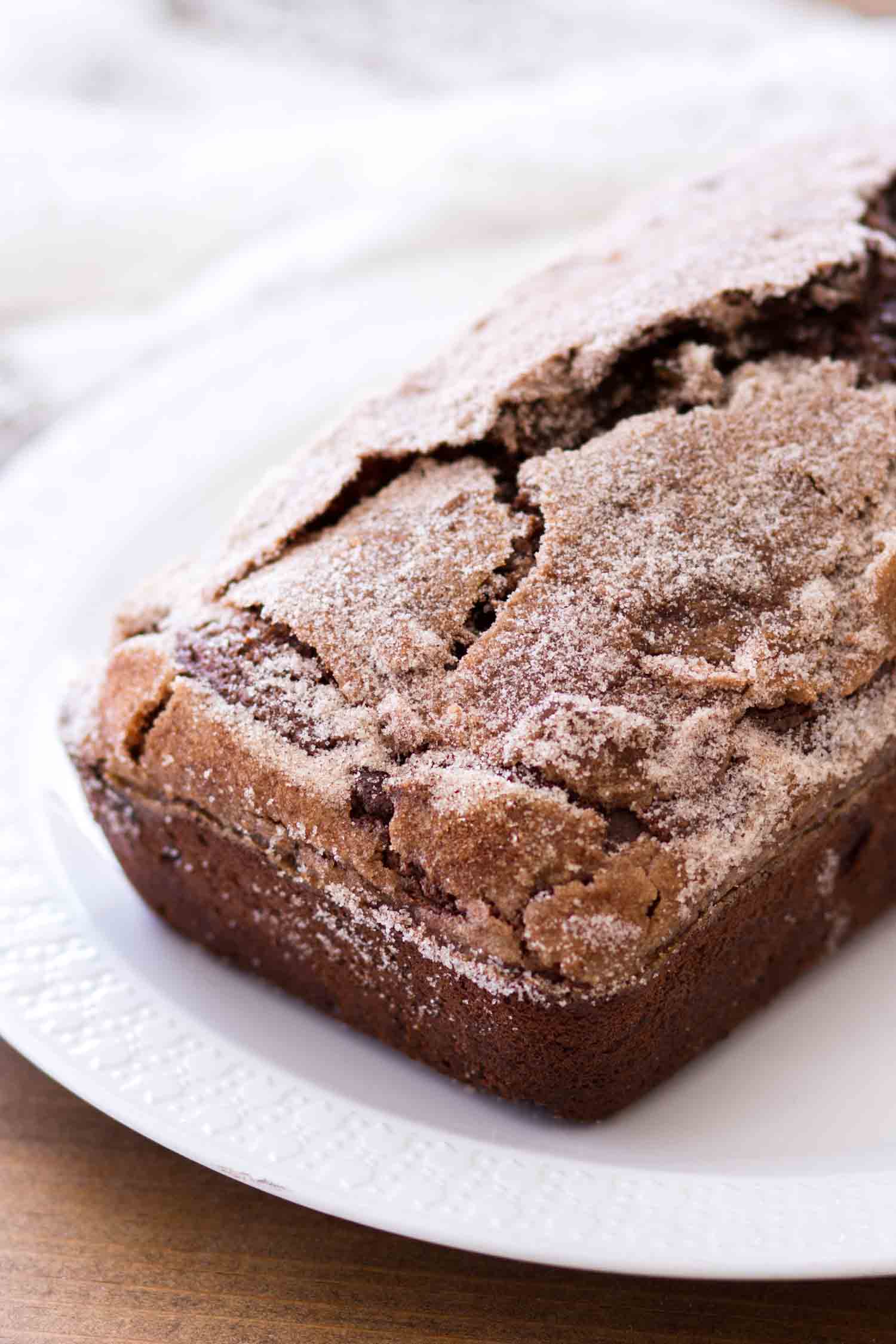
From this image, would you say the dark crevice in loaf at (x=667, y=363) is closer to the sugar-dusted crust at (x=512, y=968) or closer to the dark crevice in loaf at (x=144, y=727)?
the dark crevice in loaf at (x=144, y=727)

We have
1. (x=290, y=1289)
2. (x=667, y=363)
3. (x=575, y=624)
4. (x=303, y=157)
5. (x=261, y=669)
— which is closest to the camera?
(x=290, y=1289)

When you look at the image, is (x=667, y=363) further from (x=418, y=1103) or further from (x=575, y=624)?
(x=418, y=1103)

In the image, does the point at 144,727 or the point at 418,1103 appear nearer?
the point at 418,1103

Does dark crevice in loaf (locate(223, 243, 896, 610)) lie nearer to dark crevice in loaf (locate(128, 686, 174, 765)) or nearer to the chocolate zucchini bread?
the chocolate zucchini bread

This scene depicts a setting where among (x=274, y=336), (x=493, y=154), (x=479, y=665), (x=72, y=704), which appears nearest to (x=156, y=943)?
(x=72, y=704)

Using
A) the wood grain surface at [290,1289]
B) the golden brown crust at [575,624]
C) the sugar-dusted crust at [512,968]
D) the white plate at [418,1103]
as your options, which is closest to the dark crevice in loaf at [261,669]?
the golden brown crust at [575,624]

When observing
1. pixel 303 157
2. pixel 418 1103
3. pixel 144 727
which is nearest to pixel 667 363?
pixel 144 727

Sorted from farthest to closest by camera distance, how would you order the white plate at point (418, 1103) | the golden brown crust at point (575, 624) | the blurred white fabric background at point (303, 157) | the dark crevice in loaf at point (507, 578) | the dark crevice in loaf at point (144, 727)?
the blurred white fabric background at point (303, 157)
the dark crevice in loaf at point (144, 727)
the dark crevice in loaf at point (507, 578)
the golden brown crust at point (575, 624)
the white plate at point (418, 1103)

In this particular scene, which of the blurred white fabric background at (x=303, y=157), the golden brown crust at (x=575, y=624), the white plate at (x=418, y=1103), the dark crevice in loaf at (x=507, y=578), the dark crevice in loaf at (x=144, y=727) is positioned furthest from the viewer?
the blurred white fabric background at (x=303, y=157)
